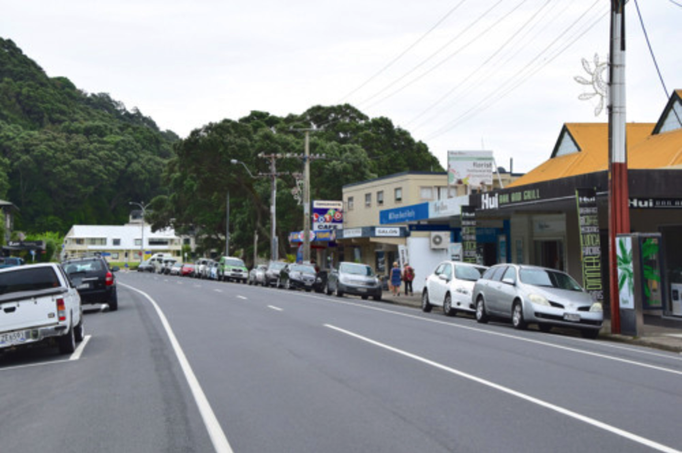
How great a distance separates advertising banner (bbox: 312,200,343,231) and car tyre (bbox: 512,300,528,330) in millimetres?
32224

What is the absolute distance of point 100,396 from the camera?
28.8ft

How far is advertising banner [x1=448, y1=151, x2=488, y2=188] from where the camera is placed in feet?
115

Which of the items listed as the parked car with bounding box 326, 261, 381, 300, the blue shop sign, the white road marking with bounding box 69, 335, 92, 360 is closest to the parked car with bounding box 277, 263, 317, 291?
the blue shop sign

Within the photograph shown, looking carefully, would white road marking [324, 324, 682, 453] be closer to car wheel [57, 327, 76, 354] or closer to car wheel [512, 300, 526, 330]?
car wheel [57, 327, 76, 354]

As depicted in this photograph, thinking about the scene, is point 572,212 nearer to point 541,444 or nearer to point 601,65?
point 601,65

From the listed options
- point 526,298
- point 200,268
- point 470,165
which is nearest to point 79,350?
point 526,298

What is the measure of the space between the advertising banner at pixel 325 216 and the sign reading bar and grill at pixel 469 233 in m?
24.0

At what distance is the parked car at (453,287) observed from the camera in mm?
21641

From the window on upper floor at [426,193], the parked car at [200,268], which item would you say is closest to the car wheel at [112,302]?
the window on upper floor at [426,193]

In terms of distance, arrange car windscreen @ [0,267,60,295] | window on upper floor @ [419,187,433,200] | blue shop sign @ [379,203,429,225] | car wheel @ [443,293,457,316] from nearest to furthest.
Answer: car windscreen @ [0,267,60,295], car wheel @ [443,293,457,316], blue shop sign @ [379,203,429,225], window on upper floor @ [419,187,433,200]

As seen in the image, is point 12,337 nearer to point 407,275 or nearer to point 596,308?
point 596,308

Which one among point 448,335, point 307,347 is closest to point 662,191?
point 448,335

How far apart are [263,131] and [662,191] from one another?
4339cm

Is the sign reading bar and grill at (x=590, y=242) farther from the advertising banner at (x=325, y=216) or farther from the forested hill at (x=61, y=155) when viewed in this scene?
the forested hill at (x=61, y=155)
